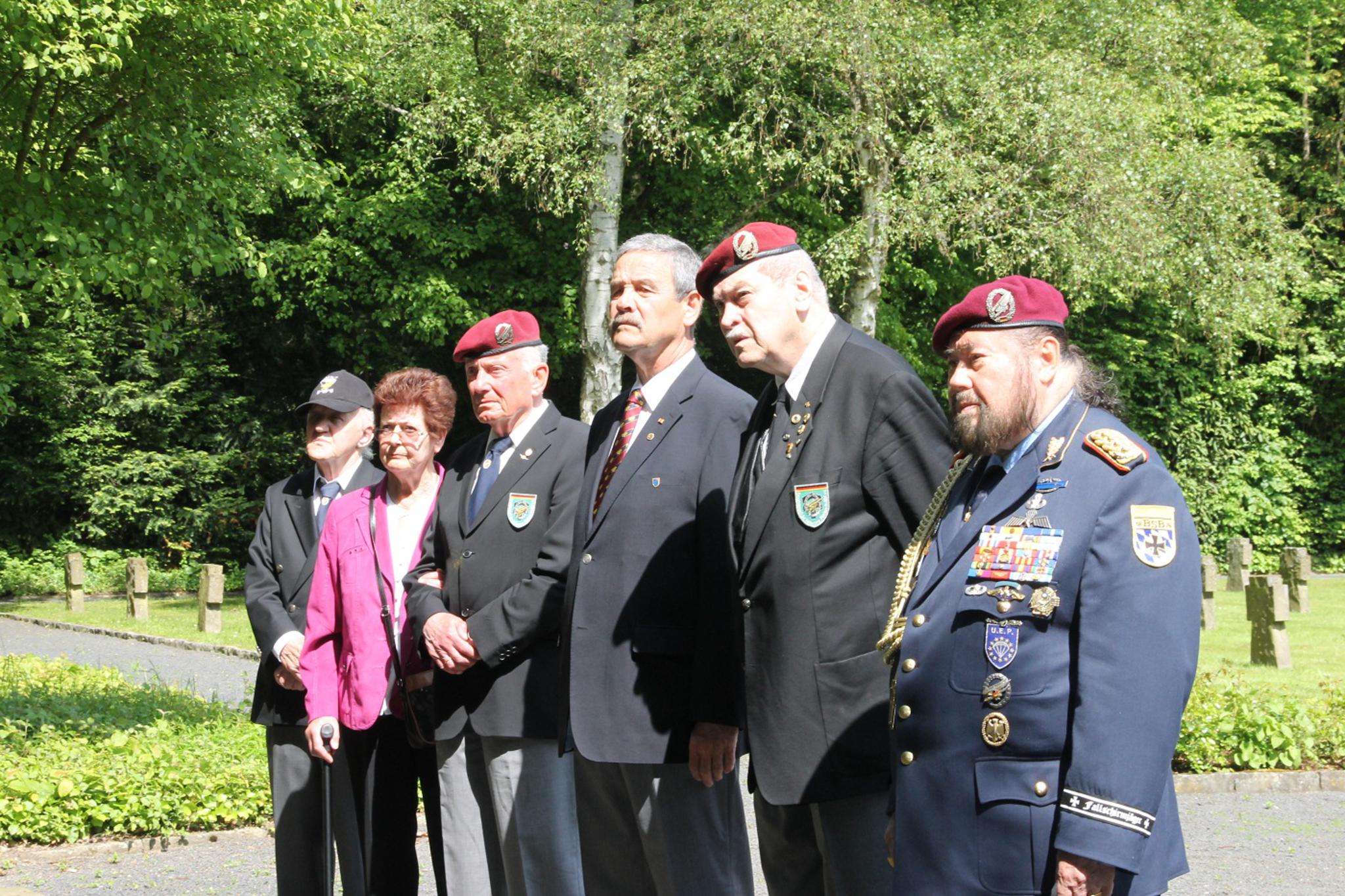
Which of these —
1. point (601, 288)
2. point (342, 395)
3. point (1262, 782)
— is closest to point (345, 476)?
point (342, 395)

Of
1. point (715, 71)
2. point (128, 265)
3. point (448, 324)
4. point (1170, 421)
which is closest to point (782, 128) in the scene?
point (715, 71)

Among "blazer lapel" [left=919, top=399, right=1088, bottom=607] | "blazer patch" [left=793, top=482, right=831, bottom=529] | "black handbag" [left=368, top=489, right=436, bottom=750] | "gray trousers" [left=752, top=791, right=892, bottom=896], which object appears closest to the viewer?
"blazer lapel" [left=919, top=399, right=1088, bottom=607]

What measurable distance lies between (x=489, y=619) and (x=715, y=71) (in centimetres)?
1456

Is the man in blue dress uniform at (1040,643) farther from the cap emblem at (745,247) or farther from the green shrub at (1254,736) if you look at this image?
the green shrub at (1254,736)

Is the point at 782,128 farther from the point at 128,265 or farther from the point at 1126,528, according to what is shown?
the point at 1126,528

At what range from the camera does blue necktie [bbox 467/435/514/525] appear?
471 centimetres

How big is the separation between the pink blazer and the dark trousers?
0.36 feet

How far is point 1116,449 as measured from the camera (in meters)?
2.76

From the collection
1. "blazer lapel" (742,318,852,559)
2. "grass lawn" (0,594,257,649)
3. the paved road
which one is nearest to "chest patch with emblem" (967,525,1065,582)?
"blazer lapel" (742,318,852,559)

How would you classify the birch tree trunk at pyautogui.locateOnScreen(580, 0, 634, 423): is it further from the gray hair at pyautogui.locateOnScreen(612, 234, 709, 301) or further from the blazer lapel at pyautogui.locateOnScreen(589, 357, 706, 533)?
the blazer lapel at pyautogui.locateOnScreen(589, 357, 706, 533)

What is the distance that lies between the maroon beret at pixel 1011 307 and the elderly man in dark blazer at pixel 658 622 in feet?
3.70

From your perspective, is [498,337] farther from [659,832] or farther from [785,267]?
[659,832]

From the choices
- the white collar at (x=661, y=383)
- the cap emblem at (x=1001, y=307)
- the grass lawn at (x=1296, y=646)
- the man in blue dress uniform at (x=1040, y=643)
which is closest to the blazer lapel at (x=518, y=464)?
the white collar at (x=661, y=383)

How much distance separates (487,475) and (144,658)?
38.7 ft
